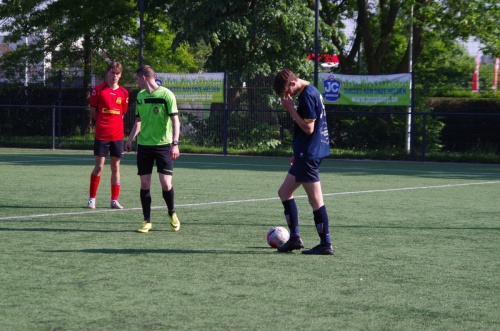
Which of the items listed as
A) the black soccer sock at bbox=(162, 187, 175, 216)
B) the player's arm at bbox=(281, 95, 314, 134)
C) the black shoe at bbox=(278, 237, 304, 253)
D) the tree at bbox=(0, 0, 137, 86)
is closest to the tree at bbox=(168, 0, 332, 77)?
the tree at bbox=(0, 0, 137, 86)

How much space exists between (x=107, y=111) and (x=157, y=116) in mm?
2556

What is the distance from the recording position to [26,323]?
5.68 meters

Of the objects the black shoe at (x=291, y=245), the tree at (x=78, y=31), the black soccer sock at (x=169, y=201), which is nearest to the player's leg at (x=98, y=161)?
the black soccer sock at (x=169, y=201)

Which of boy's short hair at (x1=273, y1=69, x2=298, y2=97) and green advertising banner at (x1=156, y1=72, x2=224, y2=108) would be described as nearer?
boy's short hair at (x1=273, y1=69, x2=298, y2=97)

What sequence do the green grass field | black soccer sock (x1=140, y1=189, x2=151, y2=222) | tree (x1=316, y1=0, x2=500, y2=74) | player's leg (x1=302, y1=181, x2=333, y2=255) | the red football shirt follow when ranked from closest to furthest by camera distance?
the green grass field < player's leg (x1=302, y1=181, x2=333, y2=255) < black soccer sock (x1=140, y1=189, x2=151, y2=222) < the red football shirt < tree (x1=316, y1=0, x2=500, y2=74)

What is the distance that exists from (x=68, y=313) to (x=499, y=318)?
283cm

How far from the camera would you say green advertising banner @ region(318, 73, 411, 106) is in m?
25.8

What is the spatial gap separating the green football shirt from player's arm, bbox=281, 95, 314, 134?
245cm

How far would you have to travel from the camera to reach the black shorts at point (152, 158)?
1045cm

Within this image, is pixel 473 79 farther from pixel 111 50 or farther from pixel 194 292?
pixel 194 292

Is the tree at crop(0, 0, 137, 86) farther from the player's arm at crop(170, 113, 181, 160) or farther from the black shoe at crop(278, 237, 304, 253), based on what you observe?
the black shoe at crop(278, 237, 304, 253)

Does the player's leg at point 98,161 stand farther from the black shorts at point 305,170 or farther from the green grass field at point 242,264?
the black shorts at point 305,170

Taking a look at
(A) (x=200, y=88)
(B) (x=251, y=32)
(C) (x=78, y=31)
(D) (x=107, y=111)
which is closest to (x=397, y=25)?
(B) (x=251, y=32)

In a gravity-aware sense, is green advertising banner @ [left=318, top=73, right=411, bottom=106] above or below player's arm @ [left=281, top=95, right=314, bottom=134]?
above
